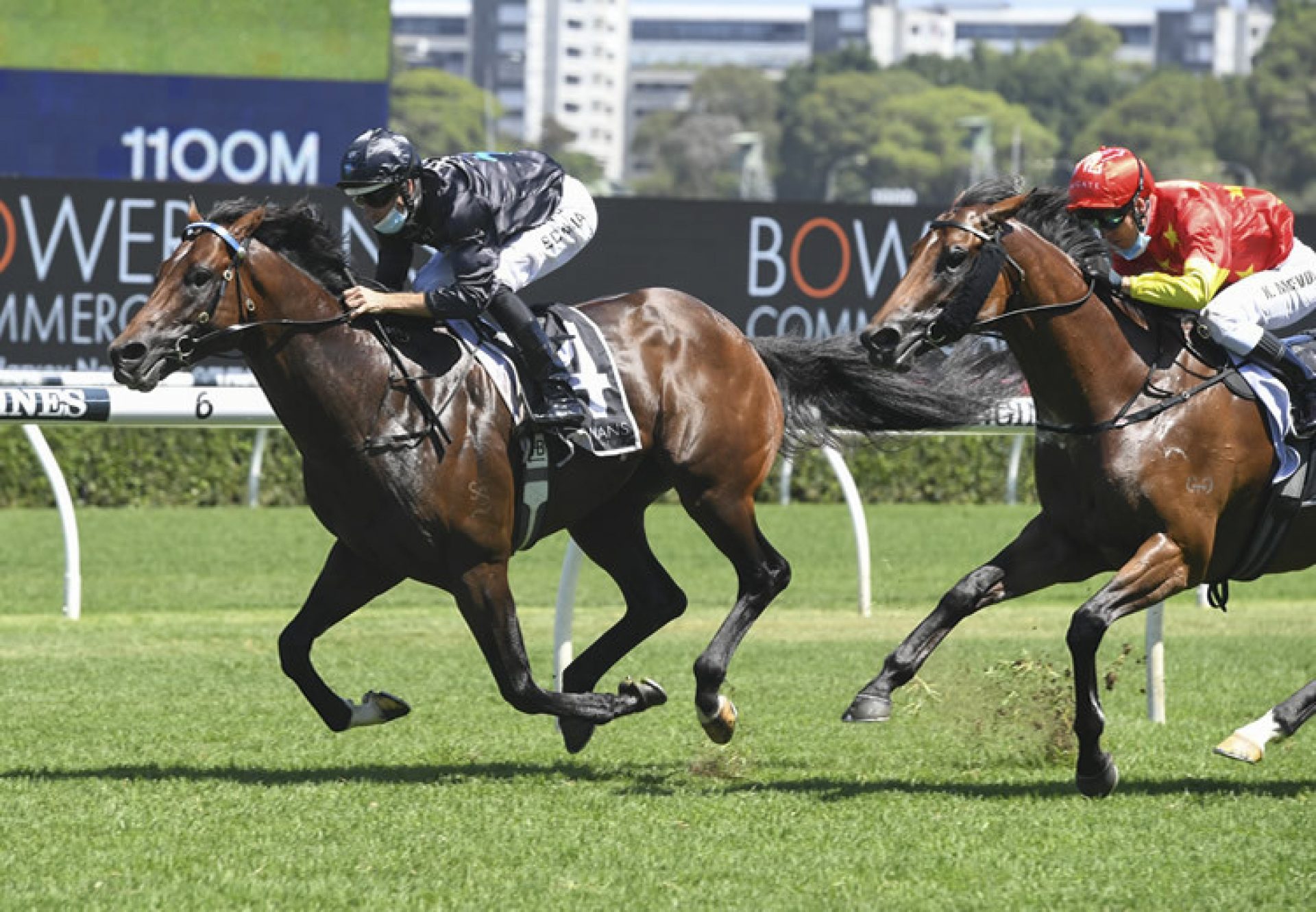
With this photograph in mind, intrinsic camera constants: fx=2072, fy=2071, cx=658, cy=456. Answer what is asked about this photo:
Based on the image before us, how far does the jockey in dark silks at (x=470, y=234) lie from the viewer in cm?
534

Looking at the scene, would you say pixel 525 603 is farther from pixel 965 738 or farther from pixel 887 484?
pixel 887 484

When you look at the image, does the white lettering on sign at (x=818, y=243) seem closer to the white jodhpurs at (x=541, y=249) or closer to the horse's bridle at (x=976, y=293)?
the white jodhpurs at (x=541, y=249)

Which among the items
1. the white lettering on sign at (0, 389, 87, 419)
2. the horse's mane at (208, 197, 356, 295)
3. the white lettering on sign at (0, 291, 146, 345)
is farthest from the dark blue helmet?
the white lettering on sign at (0, 291, 146, 345)

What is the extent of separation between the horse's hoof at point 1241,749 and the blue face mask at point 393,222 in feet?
8.15

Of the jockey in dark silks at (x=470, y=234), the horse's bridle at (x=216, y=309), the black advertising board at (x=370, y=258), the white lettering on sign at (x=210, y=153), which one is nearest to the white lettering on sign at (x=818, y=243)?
the black advertising board at (x=370, y=258)

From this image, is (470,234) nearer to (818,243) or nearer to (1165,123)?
(818,243)

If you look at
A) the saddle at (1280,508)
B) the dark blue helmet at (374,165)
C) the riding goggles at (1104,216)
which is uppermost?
the dark blue helmet at (374,165)

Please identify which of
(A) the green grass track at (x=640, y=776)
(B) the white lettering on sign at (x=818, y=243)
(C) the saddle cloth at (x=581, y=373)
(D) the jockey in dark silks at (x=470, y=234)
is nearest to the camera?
(A) the green grass track at (x=640, y=776)

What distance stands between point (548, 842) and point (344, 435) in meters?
1.19

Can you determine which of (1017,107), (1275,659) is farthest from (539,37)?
→ (1275,659)

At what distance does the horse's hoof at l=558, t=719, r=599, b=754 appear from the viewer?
5.80 meters

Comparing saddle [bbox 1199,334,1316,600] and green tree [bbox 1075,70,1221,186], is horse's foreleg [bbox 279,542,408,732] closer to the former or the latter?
saddle [bbox 1199,334,1316,600]

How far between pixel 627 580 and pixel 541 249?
1.04m

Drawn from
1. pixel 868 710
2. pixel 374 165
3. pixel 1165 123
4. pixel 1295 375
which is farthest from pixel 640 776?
pixel 1165 123
